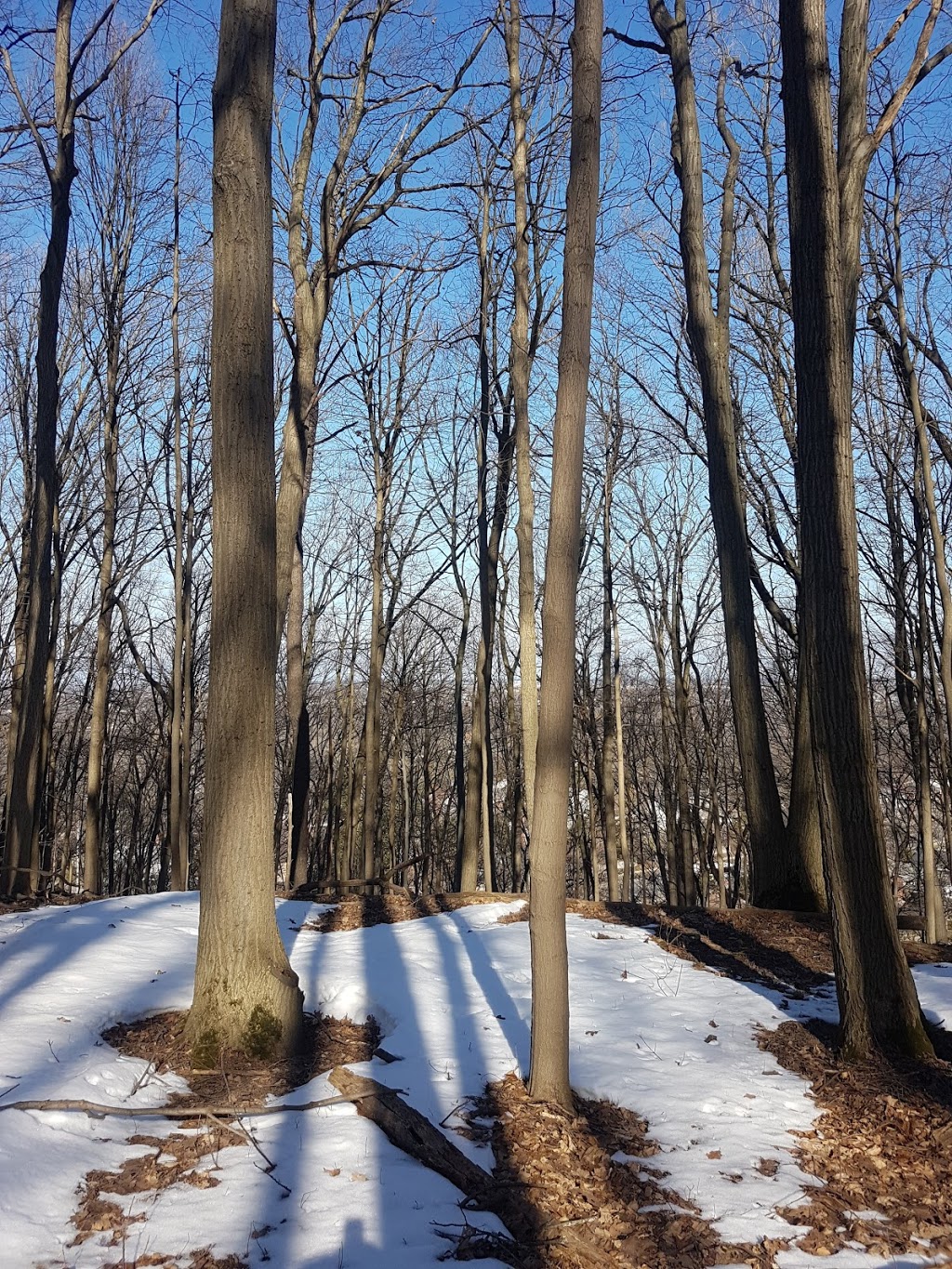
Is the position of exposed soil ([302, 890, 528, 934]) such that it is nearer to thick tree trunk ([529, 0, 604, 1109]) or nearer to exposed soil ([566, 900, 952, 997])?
exposed soil ([566, 900, 952, 997])

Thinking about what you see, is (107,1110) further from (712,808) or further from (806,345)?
(712,808)

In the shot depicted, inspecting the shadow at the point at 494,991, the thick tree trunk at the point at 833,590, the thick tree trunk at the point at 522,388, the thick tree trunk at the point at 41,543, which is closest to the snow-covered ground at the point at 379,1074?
the shadow at the point at 494,991

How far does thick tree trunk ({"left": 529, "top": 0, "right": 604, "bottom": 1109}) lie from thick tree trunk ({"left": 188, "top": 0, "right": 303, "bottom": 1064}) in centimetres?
161

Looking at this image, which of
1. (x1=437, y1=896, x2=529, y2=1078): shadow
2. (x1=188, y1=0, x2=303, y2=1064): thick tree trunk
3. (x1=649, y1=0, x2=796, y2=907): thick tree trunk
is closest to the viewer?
(x1=188, y1=0, x2=303, y2=1064): thick tree trunk

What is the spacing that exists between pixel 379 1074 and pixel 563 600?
265cm

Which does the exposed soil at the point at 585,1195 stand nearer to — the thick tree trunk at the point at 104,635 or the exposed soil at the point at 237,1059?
the exposed soil at the point at 237,1059

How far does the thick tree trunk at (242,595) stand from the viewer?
16.8ft

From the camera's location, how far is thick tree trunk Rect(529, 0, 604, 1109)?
14.8 ft

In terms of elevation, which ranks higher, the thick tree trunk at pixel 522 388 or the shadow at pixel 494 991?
the thick tree trunk at pixel 522 388

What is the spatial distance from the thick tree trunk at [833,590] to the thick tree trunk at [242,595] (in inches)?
129

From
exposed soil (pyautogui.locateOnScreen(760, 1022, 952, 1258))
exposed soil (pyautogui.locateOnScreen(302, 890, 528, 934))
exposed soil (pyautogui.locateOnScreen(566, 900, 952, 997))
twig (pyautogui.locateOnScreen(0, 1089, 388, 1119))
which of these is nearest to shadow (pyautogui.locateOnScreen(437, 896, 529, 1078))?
exposed soil (pyautogui.locateOnScreen(302, 890, 528, 934))

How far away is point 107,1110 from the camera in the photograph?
12.9ft

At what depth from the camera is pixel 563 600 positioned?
4699mm

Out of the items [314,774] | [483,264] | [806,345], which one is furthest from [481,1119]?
[314,774]
